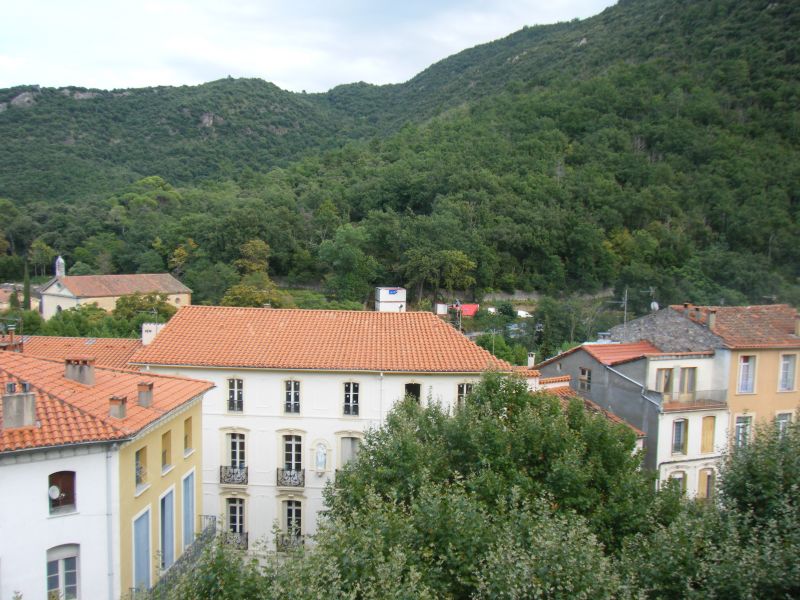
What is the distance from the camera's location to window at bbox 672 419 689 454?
80.3 ft

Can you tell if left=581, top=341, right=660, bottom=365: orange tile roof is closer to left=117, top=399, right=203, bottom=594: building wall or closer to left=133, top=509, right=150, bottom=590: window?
left=117, top=399, right=203, bottom=594: building wall

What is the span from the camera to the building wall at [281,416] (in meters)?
22.7

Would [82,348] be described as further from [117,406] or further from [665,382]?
[665,382]

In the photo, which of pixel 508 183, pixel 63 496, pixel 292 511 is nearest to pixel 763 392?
pixel 292 511

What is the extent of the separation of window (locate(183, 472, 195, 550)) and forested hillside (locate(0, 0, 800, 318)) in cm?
5007

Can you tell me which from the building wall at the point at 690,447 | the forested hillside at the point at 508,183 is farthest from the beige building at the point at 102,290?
the building wall at the point at 690,447

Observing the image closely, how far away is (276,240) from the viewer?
74625mm

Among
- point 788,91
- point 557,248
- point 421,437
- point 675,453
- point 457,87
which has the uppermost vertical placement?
point 457,87

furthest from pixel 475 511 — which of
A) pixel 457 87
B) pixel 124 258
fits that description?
pixel 457 87

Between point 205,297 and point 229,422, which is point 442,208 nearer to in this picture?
point 205,297

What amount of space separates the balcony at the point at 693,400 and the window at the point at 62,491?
19.9m

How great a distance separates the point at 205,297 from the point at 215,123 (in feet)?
296

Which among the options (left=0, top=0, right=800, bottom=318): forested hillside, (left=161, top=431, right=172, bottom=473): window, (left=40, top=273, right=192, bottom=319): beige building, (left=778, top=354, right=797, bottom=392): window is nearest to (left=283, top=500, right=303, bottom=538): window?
(left=161, top=431, right=172, bottom=473): window

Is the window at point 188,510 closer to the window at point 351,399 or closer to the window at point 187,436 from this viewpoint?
the window at point 187,436
